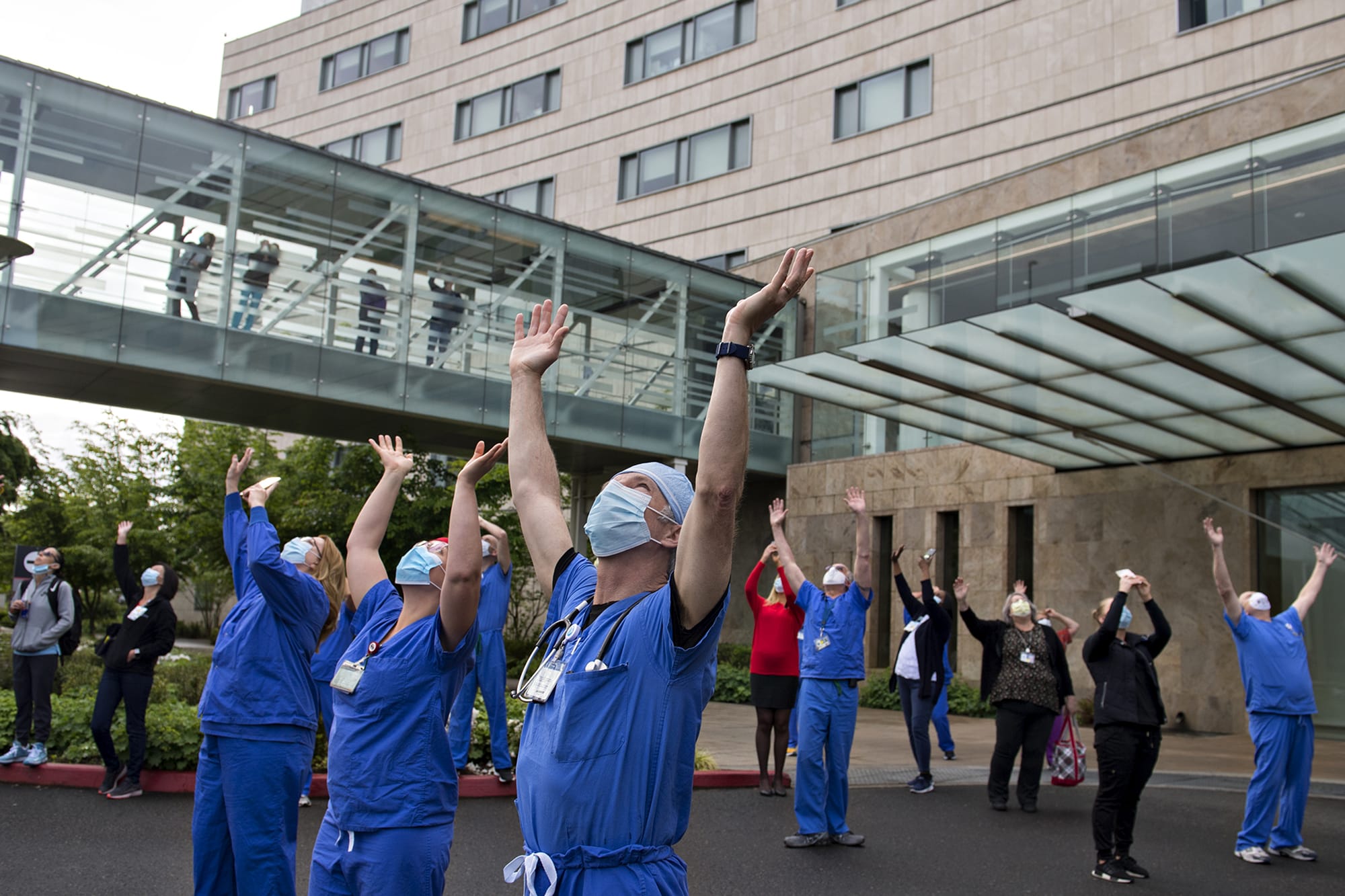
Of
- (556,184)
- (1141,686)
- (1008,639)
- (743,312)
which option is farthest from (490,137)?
(743,312)

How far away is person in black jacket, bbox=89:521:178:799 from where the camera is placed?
8.82 meters

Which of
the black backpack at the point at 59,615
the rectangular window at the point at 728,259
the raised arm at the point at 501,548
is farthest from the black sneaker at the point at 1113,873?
the rectangular window at the point at 728,259

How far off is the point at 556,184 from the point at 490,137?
3.70m

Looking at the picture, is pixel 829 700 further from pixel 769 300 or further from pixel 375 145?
pixel 375 145

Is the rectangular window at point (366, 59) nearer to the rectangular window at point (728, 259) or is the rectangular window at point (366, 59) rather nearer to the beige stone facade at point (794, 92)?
the beige stone facade at point (794, 92)

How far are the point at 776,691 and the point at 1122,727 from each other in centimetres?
326

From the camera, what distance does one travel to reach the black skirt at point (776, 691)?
33.8 feet

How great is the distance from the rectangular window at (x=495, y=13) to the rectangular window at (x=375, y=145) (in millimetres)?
4485

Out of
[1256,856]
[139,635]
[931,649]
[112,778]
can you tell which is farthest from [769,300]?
[931,649]

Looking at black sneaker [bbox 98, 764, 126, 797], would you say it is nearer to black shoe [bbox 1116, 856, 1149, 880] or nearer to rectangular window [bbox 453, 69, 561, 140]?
black shoe [bbox 1116, 856, 1149, 880]

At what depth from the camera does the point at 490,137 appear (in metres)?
38.5

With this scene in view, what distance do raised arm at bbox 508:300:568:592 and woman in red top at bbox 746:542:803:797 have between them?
6.79 meters

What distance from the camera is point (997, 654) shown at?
10.8 meters

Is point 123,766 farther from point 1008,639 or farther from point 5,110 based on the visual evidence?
point 5,110
